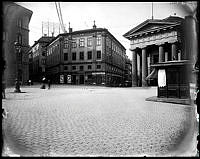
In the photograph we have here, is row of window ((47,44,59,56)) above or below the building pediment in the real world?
below

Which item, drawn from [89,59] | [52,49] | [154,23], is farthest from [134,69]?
[52,49]

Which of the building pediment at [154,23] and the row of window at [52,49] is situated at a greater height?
the building pediment at [154,23]

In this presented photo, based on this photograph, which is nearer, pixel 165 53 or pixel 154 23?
pixel 154 23

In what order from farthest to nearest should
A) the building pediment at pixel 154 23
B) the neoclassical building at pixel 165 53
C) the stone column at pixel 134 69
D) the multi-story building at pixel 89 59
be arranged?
the stone column at pixel 134 69, the multi-story building at pixel 89 59, the building pediment at pixel 154 23, the neoclassical building at pixel 165 53

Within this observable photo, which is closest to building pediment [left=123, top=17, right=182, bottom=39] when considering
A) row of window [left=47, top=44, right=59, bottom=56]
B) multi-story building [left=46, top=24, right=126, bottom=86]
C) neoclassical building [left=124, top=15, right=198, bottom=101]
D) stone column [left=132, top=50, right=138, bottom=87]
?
neoclassical building [left=124, top=15, right=198, bottom=101]

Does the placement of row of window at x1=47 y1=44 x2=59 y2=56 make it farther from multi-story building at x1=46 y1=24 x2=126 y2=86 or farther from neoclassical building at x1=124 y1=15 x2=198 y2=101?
neoclassical building at x1=124 y1=15 x2=198 y2=101

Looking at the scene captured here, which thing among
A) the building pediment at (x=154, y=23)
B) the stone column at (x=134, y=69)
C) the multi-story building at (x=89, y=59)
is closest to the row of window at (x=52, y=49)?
the multi-story building at (x=89, y=59)

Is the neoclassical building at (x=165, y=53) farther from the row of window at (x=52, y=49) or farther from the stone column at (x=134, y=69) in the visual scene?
the row of window at (x=52, y=49)

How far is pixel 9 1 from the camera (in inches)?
90.1

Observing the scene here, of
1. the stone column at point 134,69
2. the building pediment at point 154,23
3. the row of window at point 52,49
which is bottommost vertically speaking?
the stone column at point 134,69

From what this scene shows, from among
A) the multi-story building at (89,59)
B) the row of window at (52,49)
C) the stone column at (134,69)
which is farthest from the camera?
the stone column at (134,69)

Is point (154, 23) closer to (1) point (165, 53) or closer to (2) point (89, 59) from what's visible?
(2) point (89, 59)

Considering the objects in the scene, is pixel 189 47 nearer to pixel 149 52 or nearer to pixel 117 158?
pixel 117 158

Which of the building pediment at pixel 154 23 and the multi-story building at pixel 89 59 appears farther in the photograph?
the multi-story building at pixel 89 59
